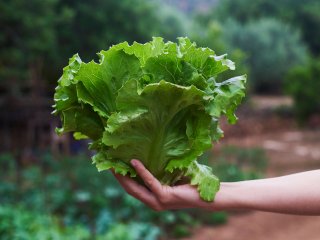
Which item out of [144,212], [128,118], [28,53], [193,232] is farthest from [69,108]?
[28,53]

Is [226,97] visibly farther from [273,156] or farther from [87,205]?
[273,156]

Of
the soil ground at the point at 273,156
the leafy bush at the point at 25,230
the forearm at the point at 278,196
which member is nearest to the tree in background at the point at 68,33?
the soil ground at the point at 273,156

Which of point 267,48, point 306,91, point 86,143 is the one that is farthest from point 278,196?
point 267,48

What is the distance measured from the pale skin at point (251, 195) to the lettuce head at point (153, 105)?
0.04 metres

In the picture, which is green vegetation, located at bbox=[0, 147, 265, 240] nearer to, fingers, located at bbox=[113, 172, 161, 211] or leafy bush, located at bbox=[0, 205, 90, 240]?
leafy bush, located at bbox=[0, 205, 90, 240]

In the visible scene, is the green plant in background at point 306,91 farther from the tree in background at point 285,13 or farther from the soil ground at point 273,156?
the tree in background at point 285,13

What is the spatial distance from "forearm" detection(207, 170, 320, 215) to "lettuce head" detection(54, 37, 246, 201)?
2.3 inches

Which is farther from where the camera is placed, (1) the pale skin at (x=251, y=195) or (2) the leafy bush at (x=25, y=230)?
(2) the leafy bush at (x=25, y=230)

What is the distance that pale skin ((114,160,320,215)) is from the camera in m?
1.89

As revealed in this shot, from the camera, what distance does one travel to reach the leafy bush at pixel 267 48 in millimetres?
29000

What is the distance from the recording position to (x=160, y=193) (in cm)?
189

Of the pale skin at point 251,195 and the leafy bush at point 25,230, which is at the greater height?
the leafy bush at point 25,230

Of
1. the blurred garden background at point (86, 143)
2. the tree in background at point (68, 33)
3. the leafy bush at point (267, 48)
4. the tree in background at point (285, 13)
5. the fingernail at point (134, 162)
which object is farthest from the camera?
the tree in background at point (285, 13)

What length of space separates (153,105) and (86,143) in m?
11.5
